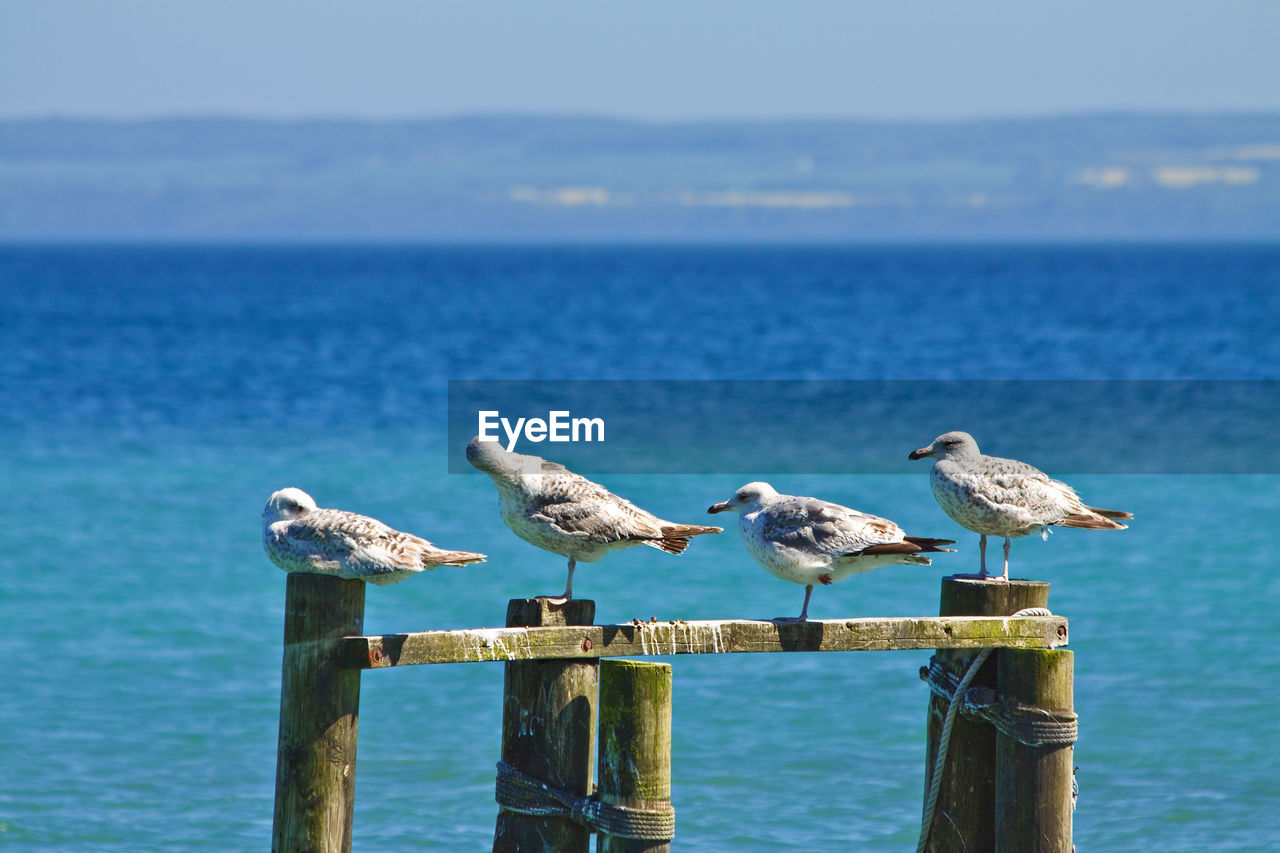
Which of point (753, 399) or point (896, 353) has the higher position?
point (896, 353)

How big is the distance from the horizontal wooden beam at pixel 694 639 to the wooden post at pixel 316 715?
0.10 metres

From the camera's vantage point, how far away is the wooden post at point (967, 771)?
8.09 meters

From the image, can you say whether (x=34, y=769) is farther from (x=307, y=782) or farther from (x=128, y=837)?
(x=307, y=782)

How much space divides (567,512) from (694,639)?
815 mm

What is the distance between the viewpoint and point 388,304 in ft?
267

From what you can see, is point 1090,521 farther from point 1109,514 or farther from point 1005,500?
point 1005,500

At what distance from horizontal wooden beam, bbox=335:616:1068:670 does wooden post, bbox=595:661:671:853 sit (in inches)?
4.0

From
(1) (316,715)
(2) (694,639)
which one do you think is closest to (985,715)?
(2) (694,639)

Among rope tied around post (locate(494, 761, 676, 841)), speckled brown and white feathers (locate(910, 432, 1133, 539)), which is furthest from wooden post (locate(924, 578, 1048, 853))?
rope tied around post (locate(494, 761, 676, 841))

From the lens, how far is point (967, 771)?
8219 millimetres

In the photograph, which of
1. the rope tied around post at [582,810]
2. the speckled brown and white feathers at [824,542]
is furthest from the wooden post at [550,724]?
the speckled brown and white feathers at [824,542]

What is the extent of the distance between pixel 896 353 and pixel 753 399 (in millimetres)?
15453

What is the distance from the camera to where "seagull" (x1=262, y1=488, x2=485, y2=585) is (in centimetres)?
695

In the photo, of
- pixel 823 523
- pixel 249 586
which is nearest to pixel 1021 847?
pixel 823 523
